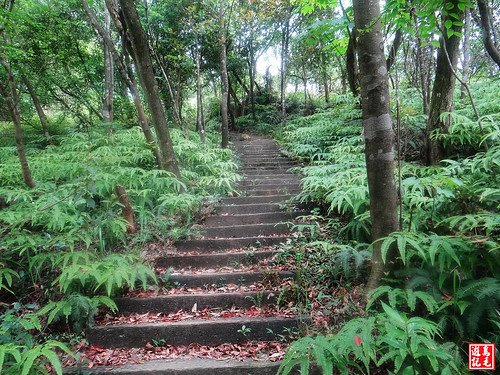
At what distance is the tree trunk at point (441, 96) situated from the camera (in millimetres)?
4785

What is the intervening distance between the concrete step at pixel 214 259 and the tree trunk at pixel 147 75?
1862 millimetres

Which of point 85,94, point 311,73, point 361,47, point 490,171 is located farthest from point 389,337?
point 311,73

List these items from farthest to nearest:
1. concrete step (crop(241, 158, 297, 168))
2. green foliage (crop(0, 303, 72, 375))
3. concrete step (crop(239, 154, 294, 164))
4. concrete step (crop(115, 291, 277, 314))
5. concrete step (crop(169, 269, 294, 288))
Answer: concrete step (crop(239, 154, 294, 164)) < concrete step (crop(241, 158, 297, 168)) < concrete step (crop(169, 269, 294, 288)) < concrete step (crop(115, 291, 277, 314)) < green foliage (crop(0, 303, 72, 375))

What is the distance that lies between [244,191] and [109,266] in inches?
162

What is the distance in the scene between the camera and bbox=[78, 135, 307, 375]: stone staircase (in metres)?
2.89

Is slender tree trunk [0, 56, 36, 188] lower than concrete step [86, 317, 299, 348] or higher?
higher

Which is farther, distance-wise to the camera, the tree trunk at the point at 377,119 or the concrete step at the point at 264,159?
the concrete step at the point at 264,159

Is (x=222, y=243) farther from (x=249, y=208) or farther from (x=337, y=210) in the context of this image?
(x=337, y=210)

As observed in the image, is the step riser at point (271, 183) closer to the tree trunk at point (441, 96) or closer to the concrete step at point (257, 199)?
the concrete step at point (257, 199)

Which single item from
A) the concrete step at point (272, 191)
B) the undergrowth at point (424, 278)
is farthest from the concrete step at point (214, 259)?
the concrete step at point (272, 191)

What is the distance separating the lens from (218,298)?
3.67m

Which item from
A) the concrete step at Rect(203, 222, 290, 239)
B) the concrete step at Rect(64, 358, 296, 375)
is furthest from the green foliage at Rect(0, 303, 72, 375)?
the concrete step at Rect(203, 222, 290, 239)

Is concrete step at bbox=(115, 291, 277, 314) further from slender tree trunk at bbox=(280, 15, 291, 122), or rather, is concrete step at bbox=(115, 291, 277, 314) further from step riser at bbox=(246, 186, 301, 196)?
slender tree trunk at bbox=(280, 15, 291, 122)

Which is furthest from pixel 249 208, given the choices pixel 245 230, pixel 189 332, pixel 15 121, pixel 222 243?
pixel 15 121
